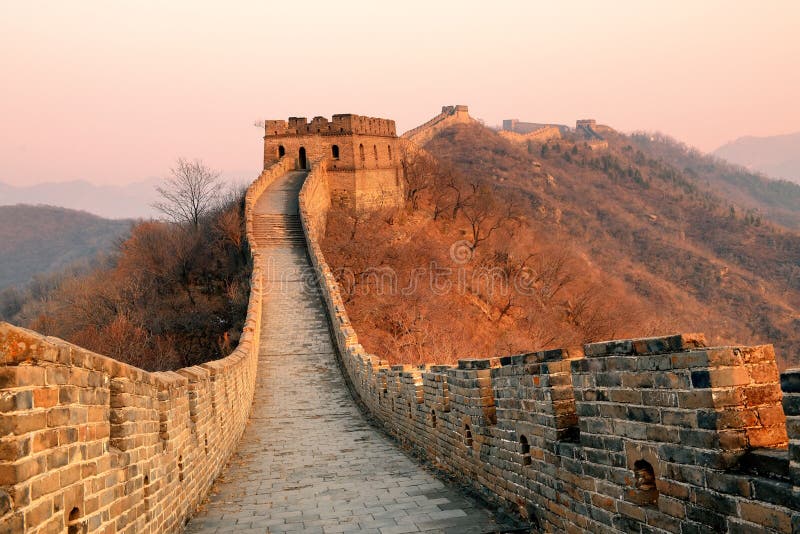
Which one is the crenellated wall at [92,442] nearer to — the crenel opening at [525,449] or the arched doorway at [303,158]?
the crenel opening at [525,449]

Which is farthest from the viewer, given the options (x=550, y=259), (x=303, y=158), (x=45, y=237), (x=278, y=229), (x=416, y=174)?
(x=45, y=237)

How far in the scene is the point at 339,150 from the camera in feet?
116

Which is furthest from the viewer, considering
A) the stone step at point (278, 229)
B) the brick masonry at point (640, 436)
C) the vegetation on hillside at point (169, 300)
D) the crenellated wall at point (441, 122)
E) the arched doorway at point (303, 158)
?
the crenellated wall at point (441, 122)

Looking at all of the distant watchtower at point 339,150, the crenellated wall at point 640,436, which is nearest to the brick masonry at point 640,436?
the crenellated wall at point 640,436

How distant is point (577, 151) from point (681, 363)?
4081 inches

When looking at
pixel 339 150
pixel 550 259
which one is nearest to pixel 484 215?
pixel 550 259

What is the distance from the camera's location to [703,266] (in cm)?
7106

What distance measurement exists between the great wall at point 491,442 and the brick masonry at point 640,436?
0.01m

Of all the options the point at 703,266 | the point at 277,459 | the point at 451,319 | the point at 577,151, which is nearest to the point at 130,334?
the point at 451,319

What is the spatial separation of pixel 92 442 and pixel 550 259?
4174 centimetres

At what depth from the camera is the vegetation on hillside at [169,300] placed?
2359cm

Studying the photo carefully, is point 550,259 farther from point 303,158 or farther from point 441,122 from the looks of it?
point 441,122

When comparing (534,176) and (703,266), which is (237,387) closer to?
(703,266)

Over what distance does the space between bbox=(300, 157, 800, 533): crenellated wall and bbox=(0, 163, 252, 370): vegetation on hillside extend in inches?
557
